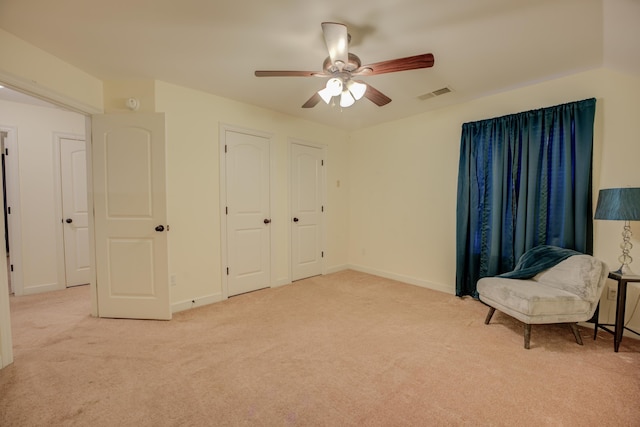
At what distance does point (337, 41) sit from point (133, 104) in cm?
221

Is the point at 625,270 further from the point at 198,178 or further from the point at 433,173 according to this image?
the point at 198,178

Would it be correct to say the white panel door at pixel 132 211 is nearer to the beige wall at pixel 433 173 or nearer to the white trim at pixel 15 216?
the white trim at pixel 15 216

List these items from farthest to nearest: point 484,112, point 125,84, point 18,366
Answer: point 484,112 < point 125,84 < point 18,366

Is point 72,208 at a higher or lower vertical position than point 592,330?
higher

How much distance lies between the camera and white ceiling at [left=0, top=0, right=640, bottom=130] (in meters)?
1.71

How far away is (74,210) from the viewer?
370 centimetres

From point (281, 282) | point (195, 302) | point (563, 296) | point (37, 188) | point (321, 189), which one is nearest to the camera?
point (563, 296)

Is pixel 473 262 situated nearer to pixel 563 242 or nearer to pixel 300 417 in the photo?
pixel 563 242

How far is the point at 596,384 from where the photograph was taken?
1756mm

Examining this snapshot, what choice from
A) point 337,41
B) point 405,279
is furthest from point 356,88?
point 405,279

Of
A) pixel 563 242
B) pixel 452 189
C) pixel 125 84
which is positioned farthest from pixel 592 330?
pixel 125 84

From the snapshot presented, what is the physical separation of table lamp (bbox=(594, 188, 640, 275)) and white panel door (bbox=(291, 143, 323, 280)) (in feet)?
10.4

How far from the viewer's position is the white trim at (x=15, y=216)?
332cm

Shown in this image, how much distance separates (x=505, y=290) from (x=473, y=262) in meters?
0.91
